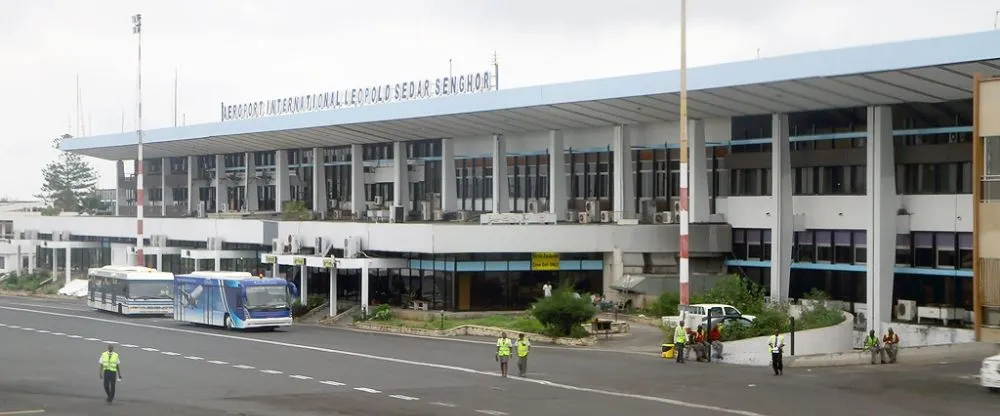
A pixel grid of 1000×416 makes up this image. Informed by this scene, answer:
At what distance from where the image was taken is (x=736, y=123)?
66938 millimetres

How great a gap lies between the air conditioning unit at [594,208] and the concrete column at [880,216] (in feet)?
61.2

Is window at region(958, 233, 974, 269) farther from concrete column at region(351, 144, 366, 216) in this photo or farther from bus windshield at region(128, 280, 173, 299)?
concrete column at region(351, 144, 366, 216)

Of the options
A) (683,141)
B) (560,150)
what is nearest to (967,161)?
(683,141)

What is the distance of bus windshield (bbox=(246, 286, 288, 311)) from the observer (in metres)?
55.3

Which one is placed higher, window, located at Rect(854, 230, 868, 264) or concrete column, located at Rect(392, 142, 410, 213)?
concrete column, located at Rect(392, 142, 410, 213)

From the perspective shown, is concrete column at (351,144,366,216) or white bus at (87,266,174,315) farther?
concrete column at (351,144,366,216)

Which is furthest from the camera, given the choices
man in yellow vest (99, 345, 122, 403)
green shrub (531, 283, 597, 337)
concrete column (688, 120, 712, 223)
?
concrete column (688, 120, 712, 223)

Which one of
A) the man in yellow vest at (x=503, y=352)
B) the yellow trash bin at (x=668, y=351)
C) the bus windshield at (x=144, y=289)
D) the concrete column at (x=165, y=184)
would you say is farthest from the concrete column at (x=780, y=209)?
the concrete column at (x=165, y=184)

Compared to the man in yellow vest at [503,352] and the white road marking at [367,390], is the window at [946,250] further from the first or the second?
the white road marking at [367,390]

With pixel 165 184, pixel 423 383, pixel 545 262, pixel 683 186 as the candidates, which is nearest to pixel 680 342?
pixel 683 186

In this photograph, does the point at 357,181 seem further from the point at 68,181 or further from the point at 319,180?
the point at 68,181

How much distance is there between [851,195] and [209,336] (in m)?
29.3

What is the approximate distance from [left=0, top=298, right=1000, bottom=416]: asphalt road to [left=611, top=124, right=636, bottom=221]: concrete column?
2037 cm

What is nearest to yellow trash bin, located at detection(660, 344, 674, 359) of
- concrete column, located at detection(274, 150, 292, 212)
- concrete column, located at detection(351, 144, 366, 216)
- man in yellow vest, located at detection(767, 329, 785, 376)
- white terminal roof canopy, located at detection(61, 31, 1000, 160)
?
man in yellow vest, located at detection(767, 329, 785, 376)
